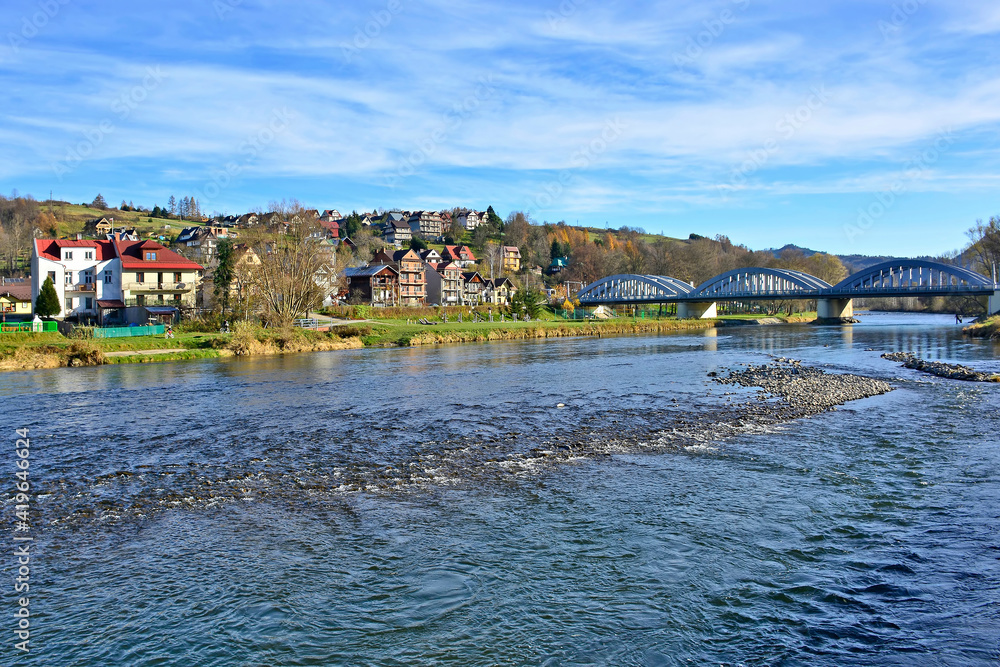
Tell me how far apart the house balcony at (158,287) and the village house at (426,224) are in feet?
401

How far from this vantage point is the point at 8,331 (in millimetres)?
40812

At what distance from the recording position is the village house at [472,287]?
103m

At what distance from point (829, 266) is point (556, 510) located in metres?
140

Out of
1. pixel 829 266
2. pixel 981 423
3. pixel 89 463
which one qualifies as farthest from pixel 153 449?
pixel 829 266

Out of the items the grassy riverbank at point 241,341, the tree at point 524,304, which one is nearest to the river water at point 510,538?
the grassy riverbank at point 241,341

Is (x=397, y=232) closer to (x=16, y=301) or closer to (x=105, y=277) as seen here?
(x=16, y=301)

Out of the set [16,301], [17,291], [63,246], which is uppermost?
[63,246]

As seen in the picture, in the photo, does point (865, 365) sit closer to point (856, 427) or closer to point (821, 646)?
point (856, 427)

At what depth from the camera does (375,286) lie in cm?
8506

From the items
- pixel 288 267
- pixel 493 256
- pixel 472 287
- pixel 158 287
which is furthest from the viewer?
pixel 493 256

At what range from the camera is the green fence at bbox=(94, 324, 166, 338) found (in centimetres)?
4153

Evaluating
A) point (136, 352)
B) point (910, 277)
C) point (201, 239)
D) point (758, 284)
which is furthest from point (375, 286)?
point (910, 277)

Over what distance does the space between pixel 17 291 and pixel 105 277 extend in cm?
1771

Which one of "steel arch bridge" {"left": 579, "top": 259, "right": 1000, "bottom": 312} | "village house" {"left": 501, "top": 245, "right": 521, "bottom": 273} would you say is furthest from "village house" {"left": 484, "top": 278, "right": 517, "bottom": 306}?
"village house" {"left": 501, "top": 245, "right": 521, "bottom": 273}
